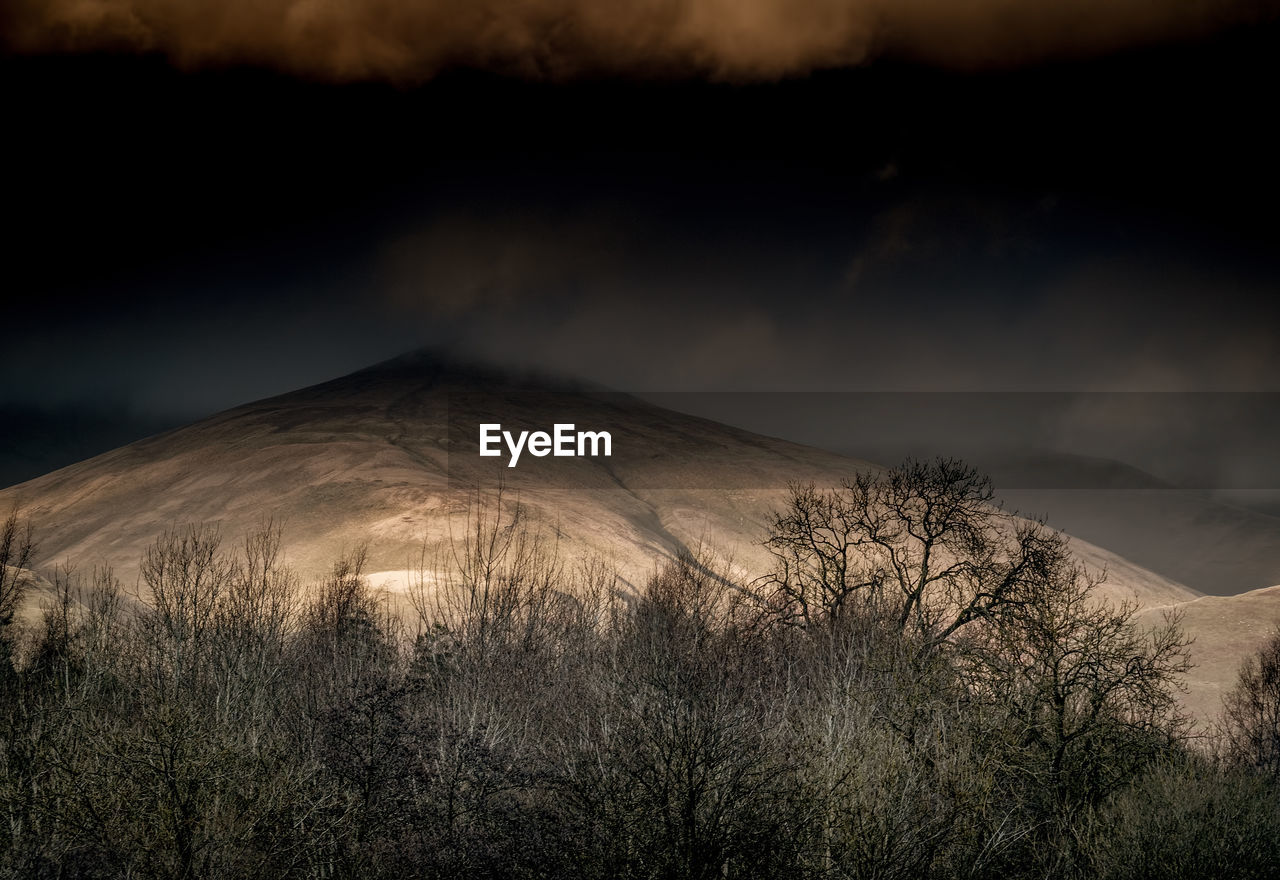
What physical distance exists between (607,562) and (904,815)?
111 meters

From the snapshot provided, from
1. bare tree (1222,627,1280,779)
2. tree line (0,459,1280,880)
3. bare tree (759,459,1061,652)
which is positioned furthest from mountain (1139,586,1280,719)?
tree line (0,459,1280,880)

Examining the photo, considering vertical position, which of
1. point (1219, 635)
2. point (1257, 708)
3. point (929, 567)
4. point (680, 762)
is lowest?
point (1257, 708)

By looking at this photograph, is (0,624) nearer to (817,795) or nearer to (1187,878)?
(817,795)

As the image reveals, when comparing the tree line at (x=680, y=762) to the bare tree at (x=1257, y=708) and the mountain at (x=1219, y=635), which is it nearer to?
the bare tree at (x=1257, y=708)

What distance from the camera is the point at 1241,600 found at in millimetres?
122500

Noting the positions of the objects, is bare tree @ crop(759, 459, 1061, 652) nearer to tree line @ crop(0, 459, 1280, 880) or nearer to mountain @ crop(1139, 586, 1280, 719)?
tree line @ crop(0, 459, 1280, 880)

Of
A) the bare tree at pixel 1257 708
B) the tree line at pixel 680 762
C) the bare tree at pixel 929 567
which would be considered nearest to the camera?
the tree line at pixel 680 762

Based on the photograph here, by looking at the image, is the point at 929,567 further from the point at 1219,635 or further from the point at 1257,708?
the point at 1219,635

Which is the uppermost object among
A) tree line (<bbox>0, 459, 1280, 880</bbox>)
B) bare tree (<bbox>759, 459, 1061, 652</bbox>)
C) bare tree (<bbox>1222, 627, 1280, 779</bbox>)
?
bare tree (<bbox>759, 459, 1061, 652</bbox>)

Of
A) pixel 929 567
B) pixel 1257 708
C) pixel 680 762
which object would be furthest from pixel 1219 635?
pixel 680 762

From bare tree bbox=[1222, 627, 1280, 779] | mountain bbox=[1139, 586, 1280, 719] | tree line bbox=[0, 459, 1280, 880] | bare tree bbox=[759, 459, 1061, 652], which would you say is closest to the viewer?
tree line bbox=[0, 459, 1280, 880]

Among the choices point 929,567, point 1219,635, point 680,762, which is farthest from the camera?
point 1219,635

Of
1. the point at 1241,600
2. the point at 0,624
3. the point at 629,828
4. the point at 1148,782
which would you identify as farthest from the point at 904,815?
the point at 1241,600

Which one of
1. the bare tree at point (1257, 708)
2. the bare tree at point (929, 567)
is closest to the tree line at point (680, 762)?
the bare tree at point (929, 567)
